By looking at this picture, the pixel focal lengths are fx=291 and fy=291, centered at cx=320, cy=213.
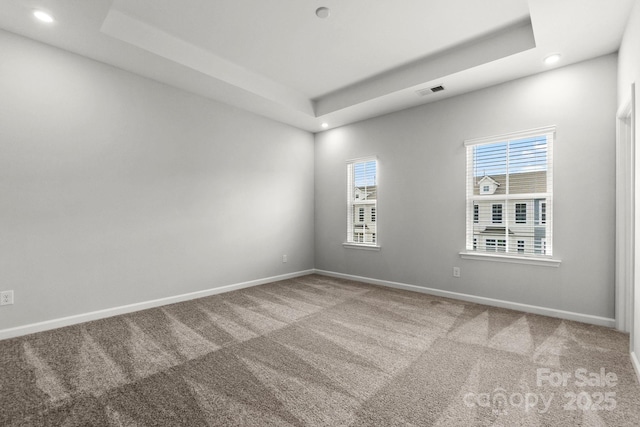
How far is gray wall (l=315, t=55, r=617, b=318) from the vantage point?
298 centimetres

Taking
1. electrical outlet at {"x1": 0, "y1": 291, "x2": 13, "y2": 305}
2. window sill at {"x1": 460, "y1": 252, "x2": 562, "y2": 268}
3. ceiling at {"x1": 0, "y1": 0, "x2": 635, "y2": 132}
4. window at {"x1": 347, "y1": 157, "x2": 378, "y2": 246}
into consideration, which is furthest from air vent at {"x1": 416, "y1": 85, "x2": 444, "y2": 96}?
electrical outlet at {"x1": 0, "y1": 291, "x2": 13, "y2": 305}

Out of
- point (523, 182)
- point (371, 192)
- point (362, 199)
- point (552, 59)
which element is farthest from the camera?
point (362, 199)

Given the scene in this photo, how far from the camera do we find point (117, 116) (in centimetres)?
327

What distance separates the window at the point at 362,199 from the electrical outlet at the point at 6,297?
13.7 ft

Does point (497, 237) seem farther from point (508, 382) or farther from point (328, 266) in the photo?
point (328, 266)

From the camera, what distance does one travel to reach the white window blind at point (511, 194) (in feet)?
10.8

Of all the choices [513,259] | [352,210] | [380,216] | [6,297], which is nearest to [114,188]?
[6,297]

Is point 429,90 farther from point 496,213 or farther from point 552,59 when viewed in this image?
point 496,213

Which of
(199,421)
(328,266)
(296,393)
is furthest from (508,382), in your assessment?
(328,266)

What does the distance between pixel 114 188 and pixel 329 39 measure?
9.39 ft

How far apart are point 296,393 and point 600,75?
4.09 m

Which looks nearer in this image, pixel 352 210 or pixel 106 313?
pixel 106 313

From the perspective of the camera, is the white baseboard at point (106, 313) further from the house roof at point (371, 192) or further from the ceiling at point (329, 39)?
the ceiling at point (329, 39)

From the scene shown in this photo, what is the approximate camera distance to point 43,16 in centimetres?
245
